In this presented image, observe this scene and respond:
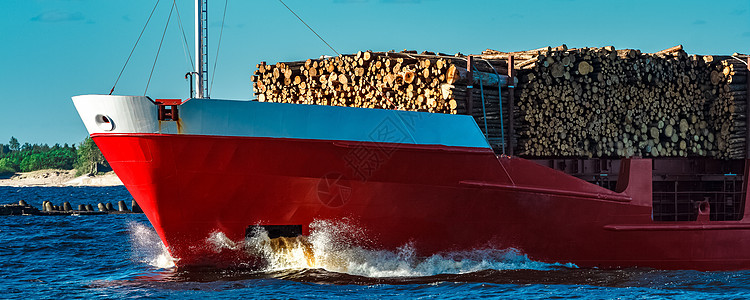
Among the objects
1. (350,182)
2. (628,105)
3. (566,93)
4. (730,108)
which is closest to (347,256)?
(350,182)

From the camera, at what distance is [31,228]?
92.4 ft

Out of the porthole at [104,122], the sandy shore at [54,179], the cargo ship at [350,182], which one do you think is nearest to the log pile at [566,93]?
the cargo ship at [350,182]

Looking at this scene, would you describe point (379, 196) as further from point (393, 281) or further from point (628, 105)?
point (628, 105)

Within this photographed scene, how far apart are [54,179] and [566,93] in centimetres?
15209

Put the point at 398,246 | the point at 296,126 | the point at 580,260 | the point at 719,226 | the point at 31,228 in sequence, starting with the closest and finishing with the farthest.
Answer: the point at 296,126 → the point at 398,246 → the point at 580,260 → the point at 719,226 → the point at 31,228

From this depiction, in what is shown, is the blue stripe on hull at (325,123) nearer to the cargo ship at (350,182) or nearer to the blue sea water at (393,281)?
the cargo ship at (350,182)

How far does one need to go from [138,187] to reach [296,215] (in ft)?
6.86

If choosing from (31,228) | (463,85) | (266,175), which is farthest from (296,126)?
(31,228)

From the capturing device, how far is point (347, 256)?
1201 centimetres

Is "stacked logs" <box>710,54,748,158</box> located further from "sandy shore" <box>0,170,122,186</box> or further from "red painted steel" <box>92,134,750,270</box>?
"sandy shore" <box>0,170,122,186</box>

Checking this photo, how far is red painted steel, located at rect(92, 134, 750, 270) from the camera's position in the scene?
11.2 metres

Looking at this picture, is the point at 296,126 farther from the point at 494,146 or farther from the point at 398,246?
the point at 494,146

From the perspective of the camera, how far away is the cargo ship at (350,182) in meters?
11.1

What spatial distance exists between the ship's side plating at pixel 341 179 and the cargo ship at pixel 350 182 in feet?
0.05
